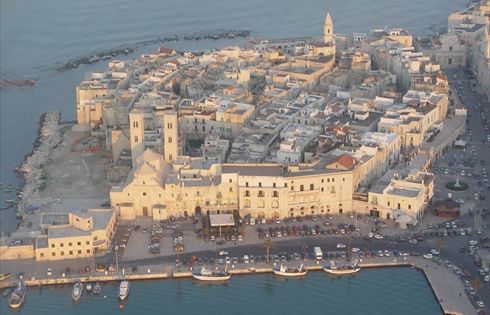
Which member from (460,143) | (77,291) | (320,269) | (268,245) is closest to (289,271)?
(320,269)

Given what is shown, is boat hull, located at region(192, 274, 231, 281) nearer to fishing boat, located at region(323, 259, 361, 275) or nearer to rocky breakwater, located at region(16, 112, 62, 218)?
fishing boat, located at region(323, 259, 361, 275)

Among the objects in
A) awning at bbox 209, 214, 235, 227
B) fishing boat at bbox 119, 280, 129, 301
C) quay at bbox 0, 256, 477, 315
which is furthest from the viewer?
awning at bbox 209, 214, 235, 227

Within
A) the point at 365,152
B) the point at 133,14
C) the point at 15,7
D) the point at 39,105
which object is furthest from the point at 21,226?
the point at 15,7

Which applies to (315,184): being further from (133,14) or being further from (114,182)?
(133,14)

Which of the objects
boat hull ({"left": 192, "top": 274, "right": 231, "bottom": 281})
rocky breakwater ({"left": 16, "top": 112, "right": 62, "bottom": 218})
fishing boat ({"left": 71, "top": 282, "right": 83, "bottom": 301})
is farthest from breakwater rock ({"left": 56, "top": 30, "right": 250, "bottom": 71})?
boat hull ({"left": 192, "top": 274, "right": 231, "bottom": 281})

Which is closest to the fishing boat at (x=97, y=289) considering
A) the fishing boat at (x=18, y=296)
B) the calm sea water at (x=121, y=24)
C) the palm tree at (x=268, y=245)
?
the fishing boat at (x=18, y=296)

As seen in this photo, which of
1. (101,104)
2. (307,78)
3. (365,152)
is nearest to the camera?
(365,152)
